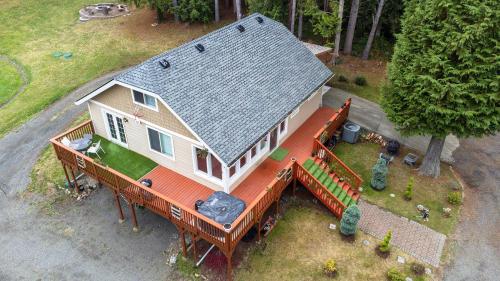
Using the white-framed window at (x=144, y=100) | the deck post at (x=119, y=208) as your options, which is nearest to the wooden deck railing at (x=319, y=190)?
the white-framed window at (x=144, y=100)

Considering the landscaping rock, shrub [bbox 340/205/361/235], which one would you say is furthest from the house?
the landscaping rock

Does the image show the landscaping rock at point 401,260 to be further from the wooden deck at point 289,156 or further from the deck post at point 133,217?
the deck post at point 133,217

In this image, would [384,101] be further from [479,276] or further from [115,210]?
[115,210]

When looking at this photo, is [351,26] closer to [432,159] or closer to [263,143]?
[432,159]

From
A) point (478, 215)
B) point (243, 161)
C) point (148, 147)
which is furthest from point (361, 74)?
point (148, 147)

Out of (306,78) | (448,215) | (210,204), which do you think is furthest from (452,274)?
(306,78)
